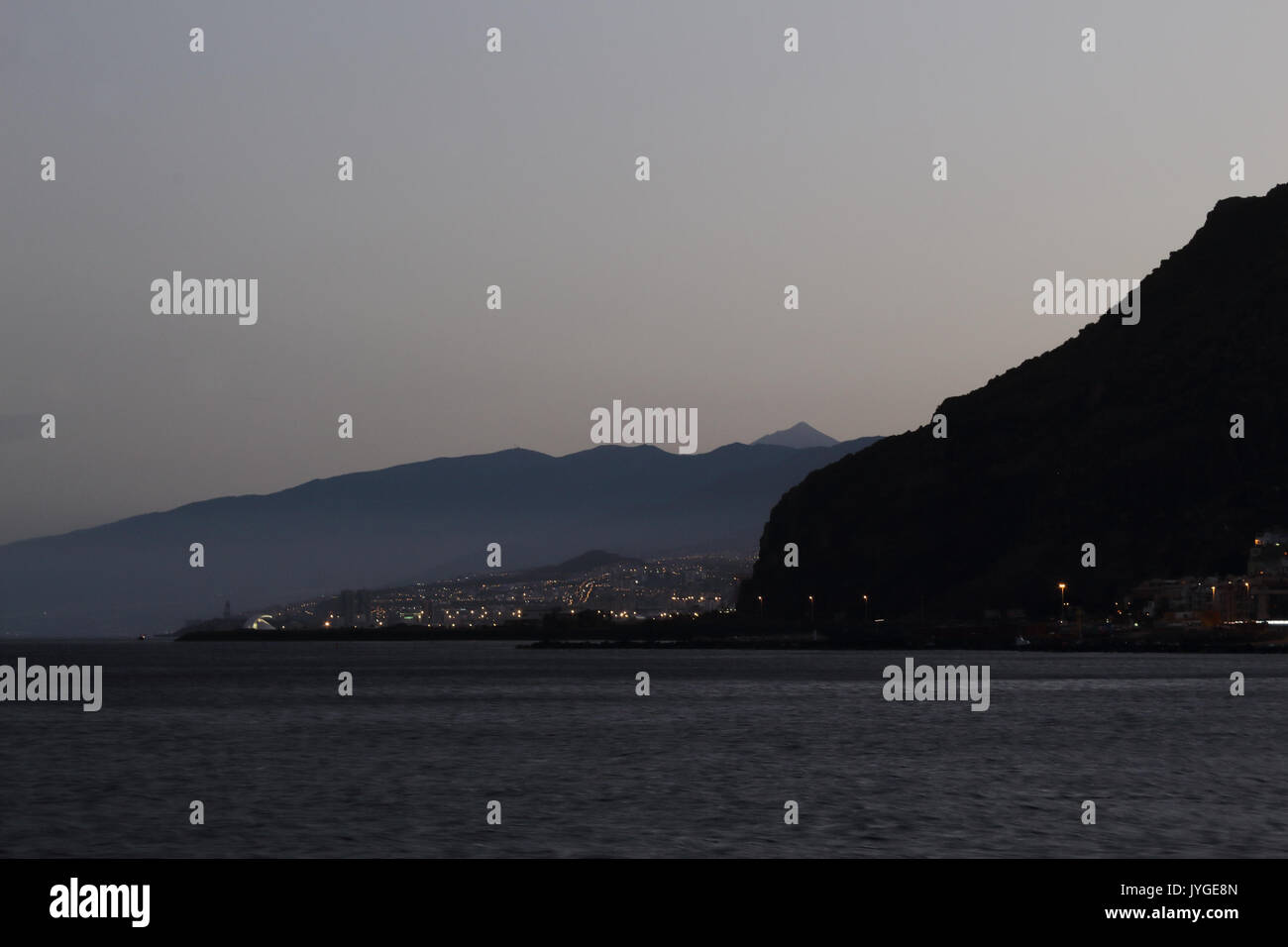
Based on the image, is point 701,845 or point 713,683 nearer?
point 701,845

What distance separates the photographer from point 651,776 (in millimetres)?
56125

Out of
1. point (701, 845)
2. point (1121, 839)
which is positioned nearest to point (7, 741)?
point (701, 845)

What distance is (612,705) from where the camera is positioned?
337 ft

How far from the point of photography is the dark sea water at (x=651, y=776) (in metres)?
40.4

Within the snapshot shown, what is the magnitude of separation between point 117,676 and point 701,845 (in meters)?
149

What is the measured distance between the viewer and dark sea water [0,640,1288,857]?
40.4 meters

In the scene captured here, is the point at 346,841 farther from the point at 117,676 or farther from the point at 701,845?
the point at 117,676
